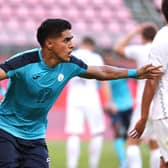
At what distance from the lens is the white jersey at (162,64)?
18.1ft

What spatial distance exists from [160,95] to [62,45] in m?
0.89

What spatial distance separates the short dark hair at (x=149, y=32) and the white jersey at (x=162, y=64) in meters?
2.68

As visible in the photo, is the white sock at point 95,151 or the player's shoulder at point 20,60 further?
the white sock at point 95,151

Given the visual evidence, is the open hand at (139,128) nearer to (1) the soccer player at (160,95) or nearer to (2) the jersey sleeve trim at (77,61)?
(1) the soccer player at (160,95)

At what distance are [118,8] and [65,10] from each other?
4.78 feet

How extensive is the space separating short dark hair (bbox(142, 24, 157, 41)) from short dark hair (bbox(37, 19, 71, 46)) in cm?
302

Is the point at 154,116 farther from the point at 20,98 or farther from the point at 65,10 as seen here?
the point at 65,10

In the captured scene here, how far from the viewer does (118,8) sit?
1977 cm

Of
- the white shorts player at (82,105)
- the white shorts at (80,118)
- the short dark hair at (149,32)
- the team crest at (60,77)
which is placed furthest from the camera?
the white shorts player at (82,105)

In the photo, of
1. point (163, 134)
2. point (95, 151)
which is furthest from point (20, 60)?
point (95, 151)

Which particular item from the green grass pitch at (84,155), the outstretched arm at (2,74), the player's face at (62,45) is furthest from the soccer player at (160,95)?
the green grass pitch at (84,155)

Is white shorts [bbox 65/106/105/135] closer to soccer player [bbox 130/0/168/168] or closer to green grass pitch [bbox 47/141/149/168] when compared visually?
green grass pitch [bbox 47/141/149/168]

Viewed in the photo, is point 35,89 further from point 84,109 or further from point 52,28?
point 84,109

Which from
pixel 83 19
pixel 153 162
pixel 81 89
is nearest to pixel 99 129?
pixel 81 89
